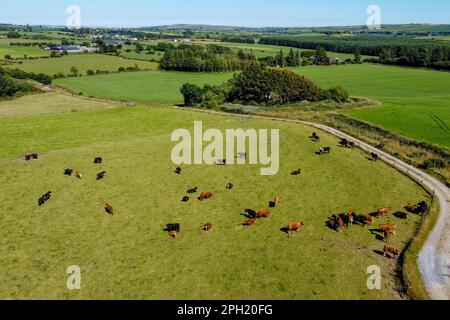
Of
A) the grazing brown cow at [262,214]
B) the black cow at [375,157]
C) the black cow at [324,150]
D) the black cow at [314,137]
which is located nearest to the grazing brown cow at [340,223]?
the grazing brown cow at [262,214]

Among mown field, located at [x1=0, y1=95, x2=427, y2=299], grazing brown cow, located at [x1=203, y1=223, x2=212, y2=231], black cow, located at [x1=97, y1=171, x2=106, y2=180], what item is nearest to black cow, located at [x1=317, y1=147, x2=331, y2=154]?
mown field, located at [x1=0, y1=95, x2=427, y2=299]

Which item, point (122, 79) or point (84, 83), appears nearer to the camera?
point (84, 83)

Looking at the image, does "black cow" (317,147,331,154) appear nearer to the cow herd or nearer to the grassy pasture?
the cow herd

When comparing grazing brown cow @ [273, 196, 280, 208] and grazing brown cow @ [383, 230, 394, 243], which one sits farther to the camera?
grazing brown cow @ [273, 196, 280, 208]

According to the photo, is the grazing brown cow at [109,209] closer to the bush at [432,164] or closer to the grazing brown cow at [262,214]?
the grazing brown cow at [262,214]

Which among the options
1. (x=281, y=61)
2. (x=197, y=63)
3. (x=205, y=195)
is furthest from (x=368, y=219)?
(x=281, y=61)
